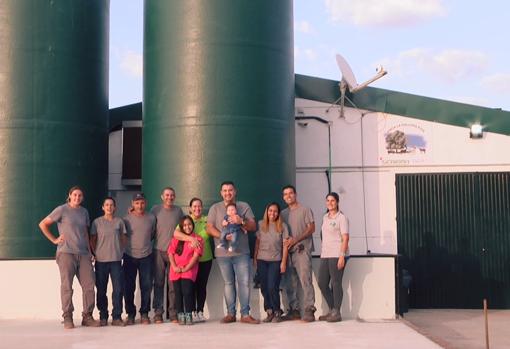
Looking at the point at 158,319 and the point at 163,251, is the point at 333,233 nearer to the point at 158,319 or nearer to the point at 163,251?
the point at 163,251

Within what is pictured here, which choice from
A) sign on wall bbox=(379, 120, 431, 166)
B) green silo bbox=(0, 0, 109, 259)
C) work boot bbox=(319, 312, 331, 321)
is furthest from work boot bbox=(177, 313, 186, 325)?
sign on wall bbox=(379, 120, 431, 166)

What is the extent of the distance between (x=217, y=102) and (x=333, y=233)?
271 centimetres

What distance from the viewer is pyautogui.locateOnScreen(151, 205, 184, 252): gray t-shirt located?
30.6 ft

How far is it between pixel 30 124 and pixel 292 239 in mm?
4788

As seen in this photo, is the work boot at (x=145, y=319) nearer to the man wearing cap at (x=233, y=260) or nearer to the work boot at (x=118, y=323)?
the work boot at (x=118, y=323)

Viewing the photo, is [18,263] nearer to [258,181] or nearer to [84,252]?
[84,252]

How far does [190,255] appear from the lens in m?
9.01

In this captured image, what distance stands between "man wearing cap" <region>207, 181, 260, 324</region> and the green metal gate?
4.19 meters

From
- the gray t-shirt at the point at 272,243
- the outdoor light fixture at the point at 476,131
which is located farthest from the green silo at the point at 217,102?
the outdoor light fixture at the point at 476,131

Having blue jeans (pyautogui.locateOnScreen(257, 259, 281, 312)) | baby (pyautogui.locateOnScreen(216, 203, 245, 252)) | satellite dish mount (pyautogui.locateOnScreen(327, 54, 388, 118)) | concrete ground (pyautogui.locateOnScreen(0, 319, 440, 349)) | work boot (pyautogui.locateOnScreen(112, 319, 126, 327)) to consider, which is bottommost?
concrete ground (pyautogui.locateOnScreen(0, 319, 440, 349))

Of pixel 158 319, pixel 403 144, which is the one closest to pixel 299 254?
pixel 158 319

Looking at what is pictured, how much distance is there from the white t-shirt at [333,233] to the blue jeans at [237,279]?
3.30 feet

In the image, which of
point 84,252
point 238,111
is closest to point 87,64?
point 238,111

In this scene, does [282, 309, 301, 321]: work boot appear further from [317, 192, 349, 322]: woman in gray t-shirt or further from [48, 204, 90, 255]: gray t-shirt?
[48, 204, 90, 255]: gray t-shirt
